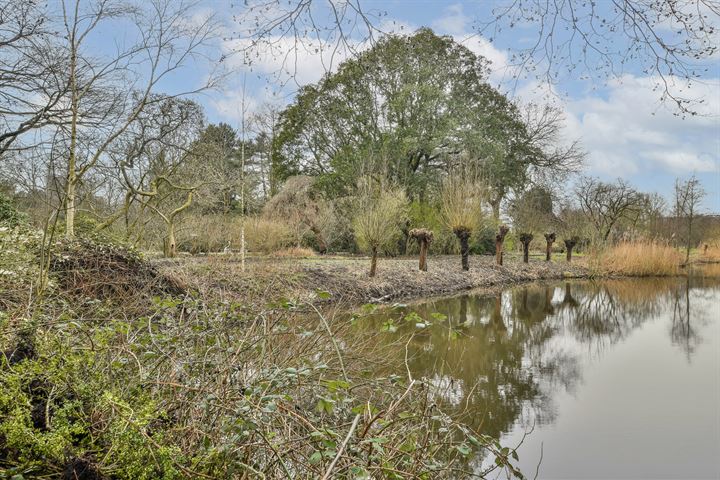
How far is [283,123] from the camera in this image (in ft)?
78.4

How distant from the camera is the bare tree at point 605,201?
25000 mm

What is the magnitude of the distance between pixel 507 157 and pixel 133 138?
1791 centimetres

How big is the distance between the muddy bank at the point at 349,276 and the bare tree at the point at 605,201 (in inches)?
167

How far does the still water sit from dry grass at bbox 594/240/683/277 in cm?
782

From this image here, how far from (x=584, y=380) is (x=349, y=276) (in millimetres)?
7463

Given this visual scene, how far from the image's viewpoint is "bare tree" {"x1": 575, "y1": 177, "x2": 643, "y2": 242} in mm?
25000

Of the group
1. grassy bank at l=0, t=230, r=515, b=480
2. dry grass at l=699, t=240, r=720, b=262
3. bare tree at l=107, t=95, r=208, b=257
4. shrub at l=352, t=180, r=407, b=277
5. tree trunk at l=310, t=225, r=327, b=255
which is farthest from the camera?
dry grass at l=699, t=240, r=720, b=262

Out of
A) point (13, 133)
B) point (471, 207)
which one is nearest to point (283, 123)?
point (471, 207)

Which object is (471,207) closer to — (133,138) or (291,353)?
(133,138)

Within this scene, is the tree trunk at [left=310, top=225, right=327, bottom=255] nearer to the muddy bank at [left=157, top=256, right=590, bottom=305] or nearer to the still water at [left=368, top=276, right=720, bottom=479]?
the muddy bank at [left=157, top=256, right=590, bottom=305]

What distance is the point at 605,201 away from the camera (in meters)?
25.8

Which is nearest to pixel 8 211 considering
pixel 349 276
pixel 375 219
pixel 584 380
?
pixel 349 276

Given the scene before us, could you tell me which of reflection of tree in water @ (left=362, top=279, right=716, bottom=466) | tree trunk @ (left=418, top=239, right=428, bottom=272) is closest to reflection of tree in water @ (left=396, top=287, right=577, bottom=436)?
reflection of tree in water @ (left=362, top=279, right=716, bottom=466)

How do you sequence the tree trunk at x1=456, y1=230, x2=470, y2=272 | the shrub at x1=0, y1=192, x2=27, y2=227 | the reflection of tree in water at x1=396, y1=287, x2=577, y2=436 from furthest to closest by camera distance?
the tree trunk at x1=456, y1=230, x2=470, y2=272 → the shrub at x1=0, y1=192, x2=27, y2=227 → the reflection of tree in water at x1=396, y1=287, x2=577, y2=436
